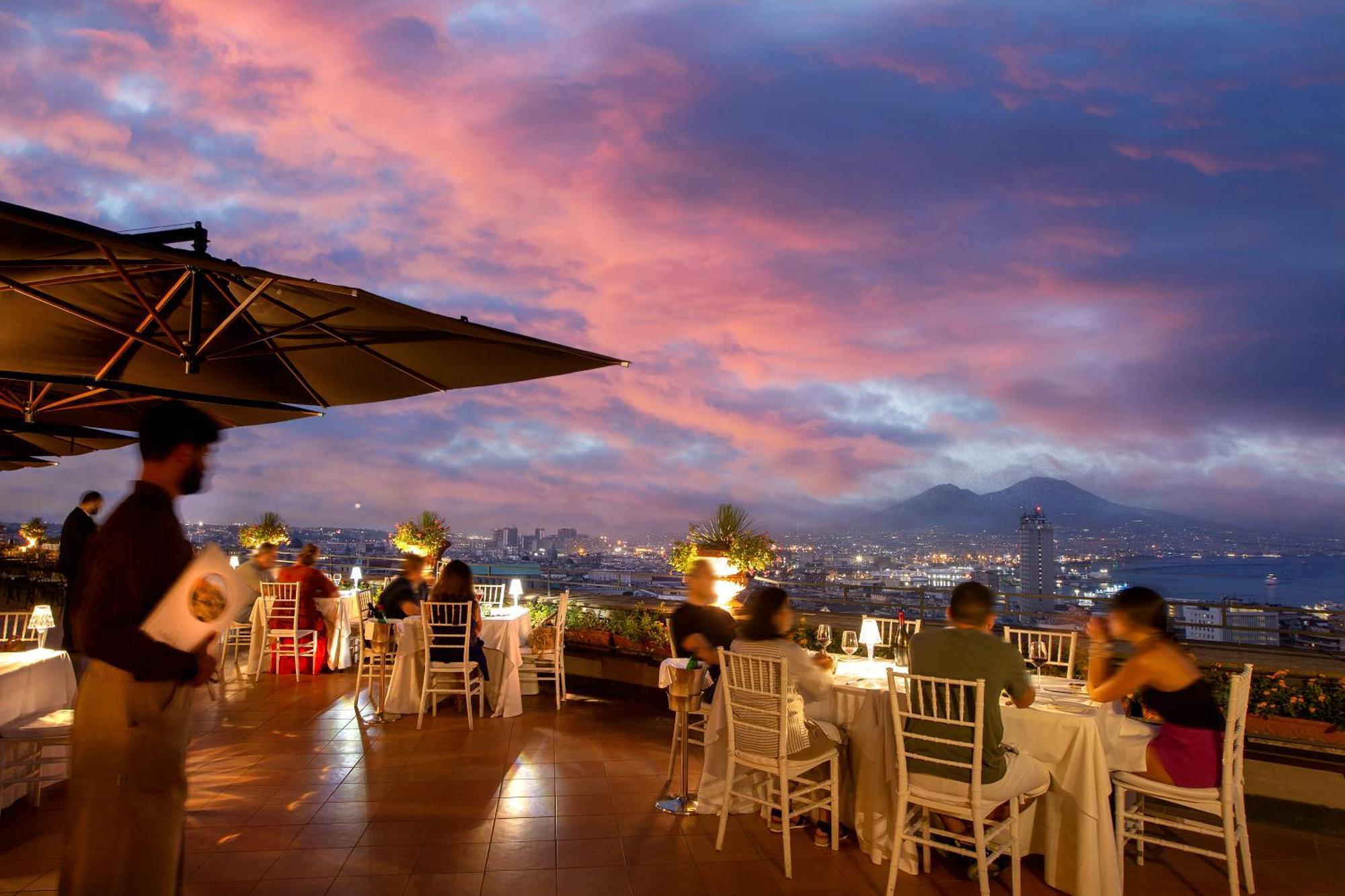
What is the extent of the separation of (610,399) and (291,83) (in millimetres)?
11205

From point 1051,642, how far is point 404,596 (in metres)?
5.44

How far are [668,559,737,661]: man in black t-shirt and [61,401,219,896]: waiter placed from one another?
9.83 feet

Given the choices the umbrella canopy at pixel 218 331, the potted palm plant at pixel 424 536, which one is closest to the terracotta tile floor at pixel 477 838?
the umbrella canopy at pixel 218 331

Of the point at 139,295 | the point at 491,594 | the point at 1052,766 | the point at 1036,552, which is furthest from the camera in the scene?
the point at 1036,552

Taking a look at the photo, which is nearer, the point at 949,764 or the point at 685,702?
the point at 949,764

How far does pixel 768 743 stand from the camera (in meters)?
4.05

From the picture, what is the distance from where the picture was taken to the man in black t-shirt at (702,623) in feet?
15.1

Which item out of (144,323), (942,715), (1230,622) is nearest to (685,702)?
(942,715)

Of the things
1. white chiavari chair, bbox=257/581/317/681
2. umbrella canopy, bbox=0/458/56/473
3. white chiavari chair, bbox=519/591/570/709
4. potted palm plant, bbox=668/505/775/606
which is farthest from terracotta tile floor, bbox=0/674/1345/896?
umbrella canopy, bbox=0/458/56/473

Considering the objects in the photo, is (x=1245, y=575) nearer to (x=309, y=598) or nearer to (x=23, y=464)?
(x=309, y=598)

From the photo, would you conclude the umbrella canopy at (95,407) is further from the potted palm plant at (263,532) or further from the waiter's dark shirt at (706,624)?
the potted palm plant at (263,532)

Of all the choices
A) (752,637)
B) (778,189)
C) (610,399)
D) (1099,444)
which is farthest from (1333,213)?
(752,637)

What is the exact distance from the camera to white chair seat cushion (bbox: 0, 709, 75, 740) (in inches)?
159

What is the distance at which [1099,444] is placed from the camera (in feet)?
65.5
